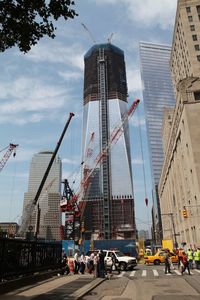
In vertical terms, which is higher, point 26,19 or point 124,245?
point 26,19

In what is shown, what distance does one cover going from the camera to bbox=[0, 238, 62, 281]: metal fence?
13.3m

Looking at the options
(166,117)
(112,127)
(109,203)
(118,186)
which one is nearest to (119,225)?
(109,203)

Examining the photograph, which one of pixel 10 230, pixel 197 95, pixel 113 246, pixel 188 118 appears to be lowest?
pixel 113 246

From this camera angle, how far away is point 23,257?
15.9 metres

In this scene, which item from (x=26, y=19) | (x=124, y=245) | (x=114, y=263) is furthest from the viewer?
(x=124, y=245)

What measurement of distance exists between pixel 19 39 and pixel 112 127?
616ft

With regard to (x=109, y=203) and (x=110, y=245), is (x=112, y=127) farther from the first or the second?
(x=110, y=245)

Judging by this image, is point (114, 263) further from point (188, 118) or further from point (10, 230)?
point (10, 230)

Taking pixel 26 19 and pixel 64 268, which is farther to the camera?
pixel 64 268

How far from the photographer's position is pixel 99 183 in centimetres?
18838

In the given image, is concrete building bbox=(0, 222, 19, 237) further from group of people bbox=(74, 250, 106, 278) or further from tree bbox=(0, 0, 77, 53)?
tree bbox=(0, 0, 77, 53)

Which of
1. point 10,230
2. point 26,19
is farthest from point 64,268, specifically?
point 10,230

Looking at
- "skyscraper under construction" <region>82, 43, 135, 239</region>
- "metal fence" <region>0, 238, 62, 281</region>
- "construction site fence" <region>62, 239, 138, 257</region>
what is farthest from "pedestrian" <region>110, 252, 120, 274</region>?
"skyscraper under construction" <region>82, 43, 135, 239</region>

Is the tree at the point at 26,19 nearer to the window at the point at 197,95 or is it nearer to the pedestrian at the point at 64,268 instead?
the pedestrian at the point at 64,268
